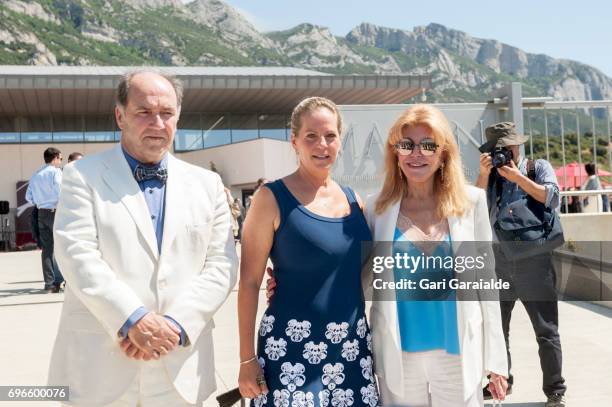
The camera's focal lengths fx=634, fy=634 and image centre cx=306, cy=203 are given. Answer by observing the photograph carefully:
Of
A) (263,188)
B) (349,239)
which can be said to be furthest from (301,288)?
(263,188)

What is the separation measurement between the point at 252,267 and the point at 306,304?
0.29 m

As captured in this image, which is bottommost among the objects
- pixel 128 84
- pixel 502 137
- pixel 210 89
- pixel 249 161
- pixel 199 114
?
pixel 502 137

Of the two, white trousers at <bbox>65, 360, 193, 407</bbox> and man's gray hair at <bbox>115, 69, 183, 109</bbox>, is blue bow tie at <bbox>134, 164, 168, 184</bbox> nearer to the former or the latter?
man's gray hair at <bbox>115, 69, 183, 109</bbox>

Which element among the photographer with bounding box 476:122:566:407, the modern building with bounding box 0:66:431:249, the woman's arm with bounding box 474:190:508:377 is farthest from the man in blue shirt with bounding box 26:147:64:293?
the modern building with bounding box 0:66:431:249

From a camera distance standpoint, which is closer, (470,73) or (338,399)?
(338,399)

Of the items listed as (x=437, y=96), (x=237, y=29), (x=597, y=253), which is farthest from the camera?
(x=237, y=29)

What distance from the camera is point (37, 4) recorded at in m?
112

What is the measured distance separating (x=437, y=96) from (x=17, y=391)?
146938 mm

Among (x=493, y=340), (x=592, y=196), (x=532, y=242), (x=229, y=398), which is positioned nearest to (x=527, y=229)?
(x=532, y=242)

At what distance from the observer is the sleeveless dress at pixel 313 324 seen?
266 centimetres

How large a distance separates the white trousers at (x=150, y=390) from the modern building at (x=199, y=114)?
21.5 metres

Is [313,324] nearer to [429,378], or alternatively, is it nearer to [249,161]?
[429,378]

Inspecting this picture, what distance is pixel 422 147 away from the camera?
2.81m

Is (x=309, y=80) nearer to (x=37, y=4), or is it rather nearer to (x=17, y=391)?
(x=17, y=391)
